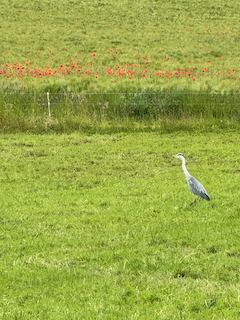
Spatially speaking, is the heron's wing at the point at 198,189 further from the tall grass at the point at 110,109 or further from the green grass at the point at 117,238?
the tall grass at the point at 110,109

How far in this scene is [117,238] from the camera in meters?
7.30

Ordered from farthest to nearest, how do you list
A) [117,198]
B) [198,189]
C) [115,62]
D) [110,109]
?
[115,62] < [110,109] < [117,198] < [198,189]

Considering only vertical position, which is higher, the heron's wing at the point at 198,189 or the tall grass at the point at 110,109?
the heron's wing at the point at 198,189

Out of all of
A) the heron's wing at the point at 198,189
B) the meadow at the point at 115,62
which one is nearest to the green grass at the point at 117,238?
the heron's wing at the point at 198,189

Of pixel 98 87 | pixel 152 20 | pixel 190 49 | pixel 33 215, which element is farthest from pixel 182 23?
pixel 33 215

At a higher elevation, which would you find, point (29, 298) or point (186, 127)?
point (29, 298)

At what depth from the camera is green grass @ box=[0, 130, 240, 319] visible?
209 inches

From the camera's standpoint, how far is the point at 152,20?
4928 cm

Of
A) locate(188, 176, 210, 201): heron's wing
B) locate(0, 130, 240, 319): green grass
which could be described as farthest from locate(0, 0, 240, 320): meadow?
locate(188, 176, 210, 201): heron's wing

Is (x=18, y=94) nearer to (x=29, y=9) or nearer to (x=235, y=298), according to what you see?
(x=235, y=298)

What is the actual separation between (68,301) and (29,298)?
45cm

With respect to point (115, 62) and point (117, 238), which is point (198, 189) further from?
point (115, 62)

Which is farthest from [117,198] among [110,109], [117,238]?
[110,109]

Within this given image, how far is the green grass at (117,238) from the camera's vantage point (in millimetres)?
5320
